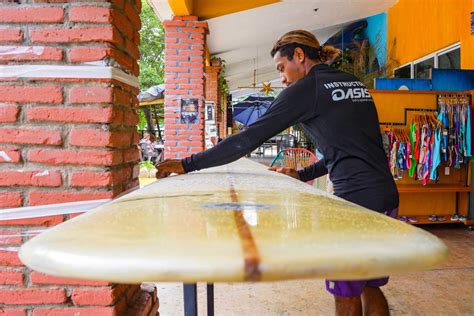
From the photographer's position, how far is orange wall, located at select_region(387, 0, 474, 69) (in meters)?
6.41

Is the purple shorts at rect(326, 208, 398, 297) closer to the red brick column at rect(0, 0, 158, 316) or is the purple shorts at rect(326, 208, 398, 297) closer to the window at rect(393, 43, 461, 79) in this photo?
the red brick column at rect(0, 0, 158, 316)

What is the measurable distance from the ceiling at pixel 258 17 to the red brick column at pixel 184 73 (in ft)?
0.99

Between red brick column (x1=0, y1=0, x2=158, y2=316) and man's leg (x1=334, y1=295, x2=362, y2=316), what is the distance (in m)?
0.97

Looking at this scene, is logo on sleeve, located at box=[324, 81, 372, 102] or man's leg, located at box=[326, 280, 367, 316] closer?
man's leg, located at box=[326, 280, 367, 316]

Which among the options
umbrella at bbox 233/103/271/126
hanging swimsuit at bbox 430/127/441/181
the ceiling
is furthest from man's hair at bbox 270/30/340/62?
umbrella at bbox 233/103/271/126

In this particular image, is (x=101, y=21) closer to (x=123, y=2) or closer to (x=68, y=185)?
(x=123, y=2)

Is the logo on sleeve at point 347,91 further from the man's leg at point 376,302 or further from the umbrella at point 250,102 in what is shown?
the umbrella at point 250,102

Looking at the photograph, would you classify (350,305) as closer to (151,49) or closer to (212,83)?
(212,83)

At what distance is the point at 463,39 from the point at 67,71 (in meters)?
6.58

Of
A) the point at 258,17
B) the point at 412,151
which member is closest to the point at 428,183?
the point at 412,151

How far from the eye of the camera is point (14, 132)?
5.49 feet

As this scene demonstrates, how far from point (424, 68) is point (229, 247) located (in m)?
8.55

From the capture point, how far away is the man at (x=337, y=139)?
6.12 feet

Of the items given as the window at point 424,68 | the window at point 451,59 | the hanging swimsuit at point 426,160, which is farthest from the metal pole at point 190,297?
the window at point 424,68
